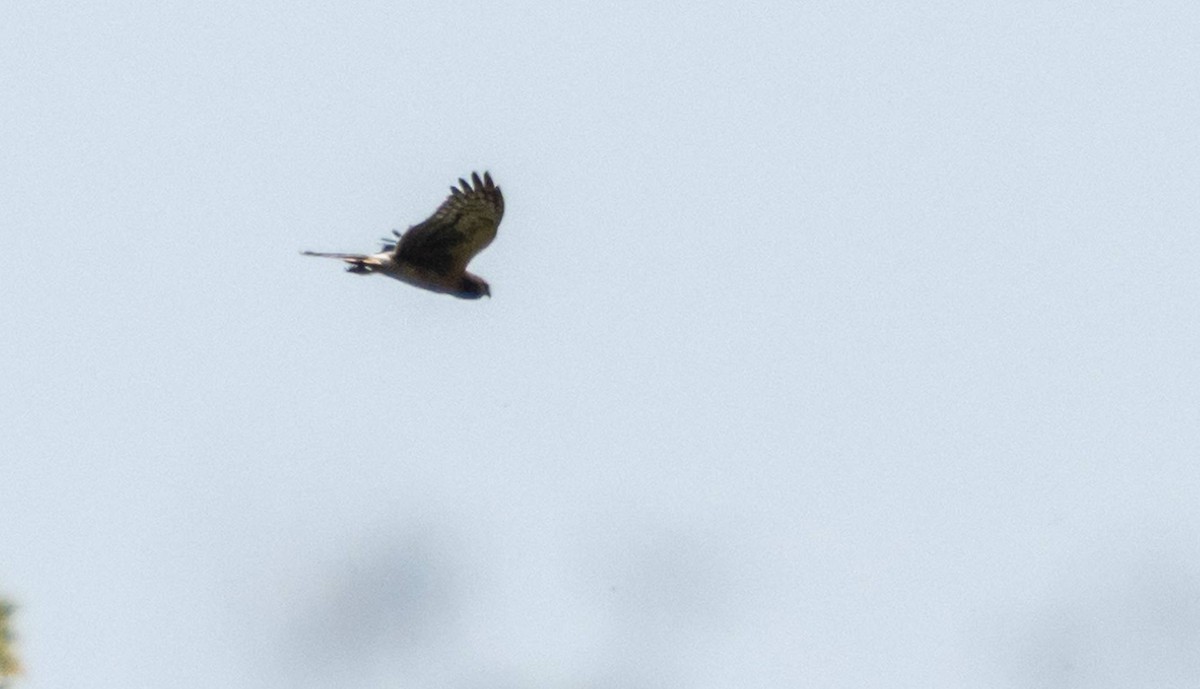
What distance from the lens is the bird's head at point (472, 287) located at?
2591cm

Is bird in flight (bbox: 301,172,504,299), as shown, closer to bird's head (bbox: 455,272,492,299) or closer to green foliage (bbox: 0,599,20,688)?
bird's head (bbox: 455,272,492,299)

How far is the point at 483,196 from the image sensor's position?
979 inches

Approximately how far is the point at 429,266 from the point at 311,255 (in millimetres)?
1797

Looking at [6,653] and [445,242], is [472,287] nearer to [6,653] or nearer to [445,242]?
[445,242]

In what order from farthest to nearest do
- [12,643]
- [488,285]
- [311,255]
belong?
[488,285] → [311,255] → [12,643]

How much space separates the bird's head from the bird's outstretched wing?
1.48 ft

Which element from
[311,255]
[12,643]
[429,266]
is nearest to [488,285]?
[429,266]

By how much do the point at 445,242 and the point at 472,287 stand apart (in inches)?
39.6

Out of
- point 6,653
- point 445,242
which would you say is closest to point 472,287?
point 445,242

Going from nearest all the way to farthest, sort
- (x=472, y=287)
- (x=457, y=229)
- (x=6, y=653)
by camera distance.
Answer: (x=6, y=653) < (x=457, y=229) < (x=472, y=287)

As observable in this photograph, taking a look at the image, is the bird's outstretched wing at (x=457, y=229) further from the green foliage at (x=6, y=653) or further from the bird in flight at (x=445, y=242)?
the green foliage at (x=6, y=653)

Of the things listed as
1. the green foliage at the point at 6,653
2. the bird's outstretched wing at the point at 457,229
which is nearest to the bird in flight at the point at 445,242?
the bird's outstretched wing at the point at 457,229

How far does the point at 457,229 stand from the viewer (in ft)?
82.3

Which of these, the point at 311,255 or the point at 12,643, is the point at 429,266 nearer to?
the point at 311,255
